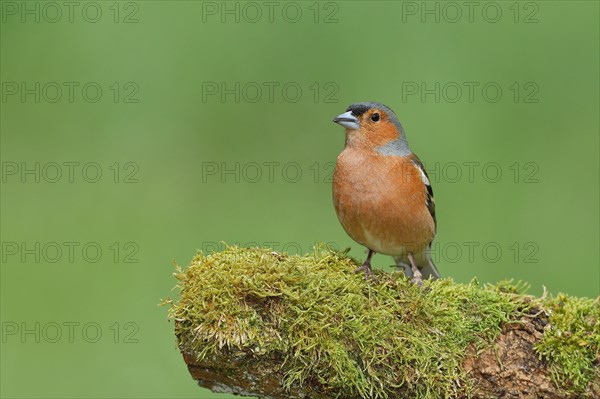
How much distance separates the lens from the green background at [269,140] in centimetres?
818

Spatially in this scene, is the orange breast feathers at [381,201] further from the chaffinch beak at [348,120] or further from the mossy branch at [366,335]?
the mossy branch at [366,335]

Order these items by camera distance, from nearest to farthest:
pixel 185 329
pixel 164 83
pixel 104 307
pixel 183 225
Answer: pixel 185 329 → pixel 104 307 → pixel 183 225 → pixel 164 83

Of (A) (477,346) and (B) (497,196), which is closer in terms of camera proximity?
(A) (477,346)

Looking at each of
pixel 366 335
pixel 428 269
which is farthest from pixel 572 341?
pixel 428 269

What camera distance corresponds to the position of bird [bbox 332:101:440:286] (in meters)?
5.61

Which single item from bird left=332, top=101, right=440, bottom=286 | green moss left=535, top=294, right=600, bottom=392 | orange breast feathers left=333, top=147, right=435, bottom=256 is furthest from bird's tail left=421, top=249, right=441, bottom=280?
green moss left=535, top=294, right=600, bottom=392

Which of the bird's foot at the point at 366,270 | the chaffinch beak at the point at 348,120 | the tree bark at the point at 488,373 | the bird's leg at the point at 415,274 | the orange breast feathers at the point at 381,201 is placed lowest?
the tree bark at the point at 488,373

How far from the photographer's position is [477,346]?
4.78m

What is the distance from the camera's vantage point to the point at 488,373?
15.5 ft

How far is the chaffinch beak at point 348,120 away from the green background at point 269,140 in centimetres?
221

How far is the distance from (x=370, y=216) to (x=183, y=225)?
11.3ft

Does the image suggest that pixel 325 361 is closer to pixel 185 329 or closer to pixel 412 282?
pixel 185 329

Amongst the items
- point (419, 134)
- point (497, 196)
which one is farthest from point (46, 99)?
point (497, 196)

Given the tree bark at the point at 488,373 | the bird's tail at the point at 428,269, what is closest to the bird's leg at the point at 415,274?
the bird's tail at the point at 428,269
